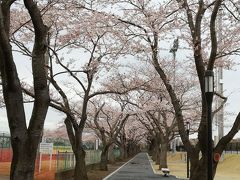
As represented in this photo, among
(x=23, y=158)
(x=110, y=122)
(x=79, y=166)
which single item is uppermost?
(x=110, y=122)

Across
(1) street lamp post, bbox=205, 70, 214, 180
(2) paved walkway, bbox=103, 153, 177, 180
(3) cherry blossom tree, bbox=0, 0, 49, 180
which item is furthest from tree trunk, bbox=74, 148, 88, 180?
(3) cherry blossom tree, bbox=0, 0, 49, 180

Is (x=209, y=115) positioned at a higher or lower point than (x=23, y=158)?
higher

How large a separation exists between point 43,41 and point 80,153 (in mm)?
11732

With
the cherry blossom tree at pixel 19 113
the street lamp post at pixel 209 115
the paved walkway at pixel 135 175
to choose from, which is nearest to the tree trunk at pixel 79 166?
the paved walkway at pixel 135 175

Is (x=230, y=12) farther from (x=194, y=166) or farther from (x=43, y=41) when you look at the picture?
(x=43, y=41)

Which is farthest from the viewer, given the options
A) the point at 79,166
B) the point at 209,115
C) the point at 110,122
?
the point at 110,122

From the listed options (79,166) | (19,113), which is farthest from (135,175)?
(19,113)

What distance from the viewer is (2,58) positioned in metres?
8.48

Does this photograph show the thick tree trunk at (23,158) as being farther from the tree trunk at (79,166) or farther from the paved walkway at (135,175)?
the paved walkway at (135,175)

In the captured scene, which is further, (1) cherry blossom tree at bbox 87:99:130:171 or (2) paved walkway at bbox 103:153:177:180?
(1) cherry blossom tree at bbox 87:99:130:171

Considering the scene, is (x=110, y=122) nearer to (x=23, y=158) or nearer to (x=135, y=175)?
(x=135, y=175)

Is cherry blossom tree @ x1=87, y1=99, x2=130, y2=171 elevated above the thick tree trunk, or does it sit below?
above

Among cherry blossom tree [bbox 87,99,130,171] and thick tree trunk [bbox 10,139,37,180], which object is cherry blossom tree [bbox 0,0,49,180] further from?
A: cherry blossom tree [bbox 87,99,130,171]

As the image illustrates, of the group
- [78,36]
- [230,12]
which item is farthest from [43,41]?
[78,36]
